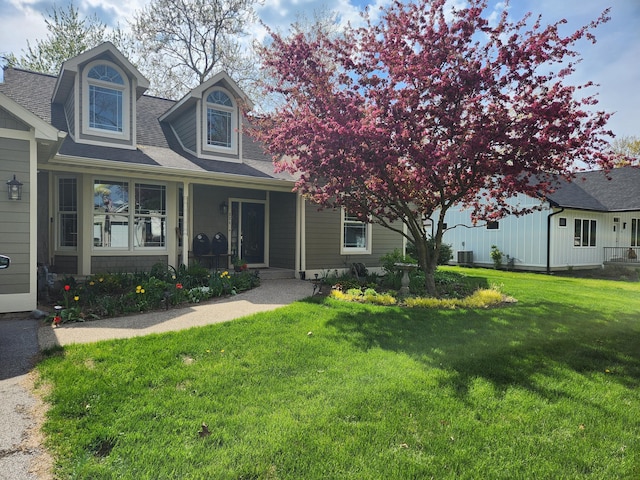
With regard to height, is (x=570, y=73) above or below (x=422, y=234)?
above

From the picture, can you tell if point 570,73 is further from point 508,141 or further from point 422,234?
point 422,234

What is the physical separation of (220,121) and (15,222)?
5995mm

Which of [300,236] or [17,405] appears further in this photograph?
[300,236]

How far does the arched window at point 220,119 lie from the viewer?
10.9m

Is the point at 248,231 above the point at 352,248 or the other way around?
above

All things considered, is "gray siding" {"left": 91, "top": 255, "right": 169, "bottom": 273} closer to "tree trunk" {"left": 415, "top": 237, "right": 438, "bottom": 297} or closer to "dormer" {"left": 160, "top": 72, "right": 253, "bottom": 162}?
"dormer" {"left": 160, "top": 72, "right": 253, "bottom": 162}

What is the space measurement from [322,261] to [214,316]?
18.4ft

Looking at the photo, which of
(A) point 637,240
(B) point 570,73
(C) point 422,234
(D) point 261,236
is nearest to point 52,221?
(D) point 261,236

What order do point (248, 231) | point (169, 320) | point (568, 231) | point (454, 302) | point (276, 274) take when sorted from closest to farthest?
point (169, 320) < point (454, 302) < point (276, 274) < point (248, 231) < point (568, 231)

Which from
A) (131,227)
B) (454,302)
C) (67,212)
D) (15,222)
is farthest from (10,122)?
(454,302)

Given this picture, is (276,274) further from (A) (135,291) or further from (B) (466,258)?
(B) (466,258)

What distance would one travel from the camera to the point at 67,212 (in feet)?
29.5

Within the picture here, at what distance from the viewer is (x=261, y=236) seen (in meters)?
12.2

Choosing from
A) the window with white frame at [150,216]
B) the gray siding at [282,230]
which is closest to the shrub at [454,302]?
the gray siding at [282,230]
